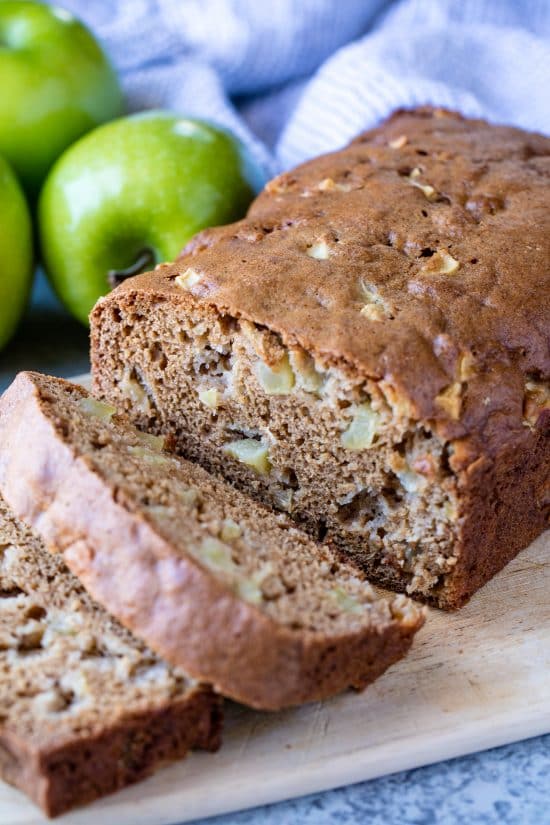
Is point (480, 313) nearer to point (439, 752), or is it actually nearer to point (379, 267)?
point (379, 267)

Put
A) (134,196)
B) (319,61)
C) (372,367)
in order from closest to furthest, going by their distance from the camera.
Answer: (372,367), (134,196), (319,61)

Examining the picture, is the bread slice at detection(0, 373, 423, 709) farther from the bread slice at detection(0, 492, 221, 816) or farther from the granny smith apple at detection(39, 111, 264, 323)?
the granny smith apple at detection(39, 111, 264, 323)

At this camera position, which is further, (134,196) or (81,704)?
(134,196)

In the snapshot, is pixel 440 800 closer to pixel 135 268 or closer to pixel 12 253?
pixel 135 268

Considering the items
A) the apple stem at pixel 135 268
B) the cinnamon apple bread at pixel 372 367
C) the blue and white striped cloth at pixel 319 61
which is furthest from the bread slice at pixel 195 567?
the blue and white striped cloth at pixel 319 61

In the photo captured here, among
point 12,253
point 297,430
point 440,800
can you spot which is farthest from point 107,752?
point 12,253

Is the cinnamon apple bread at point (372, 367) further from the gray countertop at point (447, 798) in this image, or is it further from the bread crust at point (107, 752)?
the bread crust at point (107, 752)

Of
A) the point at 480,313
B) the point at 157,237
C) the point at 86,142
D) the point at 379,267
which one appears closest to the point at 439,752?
the point at 480,313
